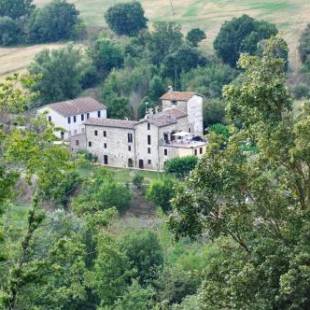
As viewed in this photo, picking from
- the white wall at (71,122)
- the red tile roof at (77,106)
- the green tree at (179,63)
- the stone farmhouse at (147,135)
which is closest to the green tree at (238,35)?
the green tree at (179,63)

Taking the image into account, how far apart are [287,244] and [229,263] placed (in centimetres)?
93

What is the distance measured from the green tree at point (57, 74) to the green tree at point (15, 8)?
14160 millimetres

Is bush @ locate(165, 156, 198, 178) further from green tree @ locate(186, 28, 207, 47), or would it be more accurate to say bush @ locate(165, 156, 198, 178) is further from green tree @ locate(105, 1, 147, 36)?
green tree @ locate(105, 1, 147, 36)

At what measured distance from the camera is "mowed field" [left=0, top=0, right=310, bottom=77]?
228 feet

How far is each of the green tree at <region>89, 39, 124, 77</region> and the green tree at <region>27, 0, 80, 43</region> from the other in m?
7.18

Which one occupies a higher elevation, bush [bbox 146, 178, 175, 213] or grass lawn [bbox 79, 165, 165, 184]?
bush [bbox 146, 178, 175, 213]

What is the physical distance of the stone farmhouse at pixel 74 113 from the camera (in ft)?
183

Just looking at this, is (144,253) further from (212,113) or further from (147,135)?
(212,113)

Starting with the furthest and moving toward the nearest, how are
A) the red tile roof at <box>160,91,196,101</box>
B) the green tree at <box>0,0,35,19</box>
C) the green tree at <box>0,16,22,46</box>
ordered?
1. the green tree at <box>0,0,35,19</box>
2. the green tree at <box>0,16,22,46</box>
3. the red tile roof at <box>160,91,196,101</box>

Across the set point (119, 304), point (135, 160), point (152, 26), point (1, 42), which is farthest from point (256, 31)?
point (119, 304)

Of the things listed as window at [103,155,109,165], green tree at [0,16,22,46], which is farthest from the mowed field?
window at [103,155,109,165]

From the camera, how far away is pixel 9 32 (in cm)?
7412

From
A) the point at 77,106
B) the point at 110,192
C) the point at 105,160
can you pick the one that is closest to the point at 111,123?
the point at 105,160

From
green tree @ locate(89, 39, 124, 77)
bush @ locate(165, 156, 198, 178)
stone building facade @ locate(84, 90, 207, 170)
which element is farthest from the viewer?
green tree @ locate(89, 39, 124, 77)
